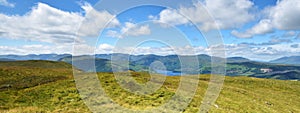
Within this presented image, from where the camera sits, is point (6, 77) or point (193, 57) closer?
point (193, 57)

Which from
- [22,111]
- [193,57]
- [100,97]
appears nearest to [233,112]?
[193,57]

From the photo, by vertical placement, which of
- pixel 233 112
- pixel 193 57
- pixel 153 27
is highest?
pixel 153 27

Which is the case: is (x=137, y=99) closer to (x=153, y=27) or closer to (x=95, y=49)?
(x=153, y=27)

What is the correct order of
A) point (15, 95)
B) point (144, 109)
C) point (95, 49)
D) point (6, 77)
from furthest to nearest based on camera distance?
point (6, 77) < point (15, 95) < point (144, 109) < point (95, 49)

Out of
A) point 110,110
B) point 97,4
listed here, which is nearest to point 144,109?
point 110,110

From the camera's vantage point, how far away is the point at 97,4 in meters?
14.6

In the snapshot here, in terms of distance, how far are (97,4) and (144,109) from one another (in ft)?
44.8

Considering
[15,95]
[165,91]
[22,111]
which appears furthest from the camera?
[165,91]

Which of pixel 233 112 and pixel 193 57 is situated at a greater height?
pixel 193 57

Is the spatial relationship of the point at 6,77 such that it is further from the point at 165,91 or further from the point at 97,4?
the point at 97,4

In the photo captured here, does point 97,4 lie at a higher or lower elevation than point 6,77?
higher

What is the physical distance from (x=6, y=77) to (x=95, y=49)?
37.9m

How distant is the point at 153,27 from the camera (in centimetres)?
1923

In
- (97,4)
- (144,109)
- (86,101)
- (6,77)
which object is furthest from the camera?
(6,77)
